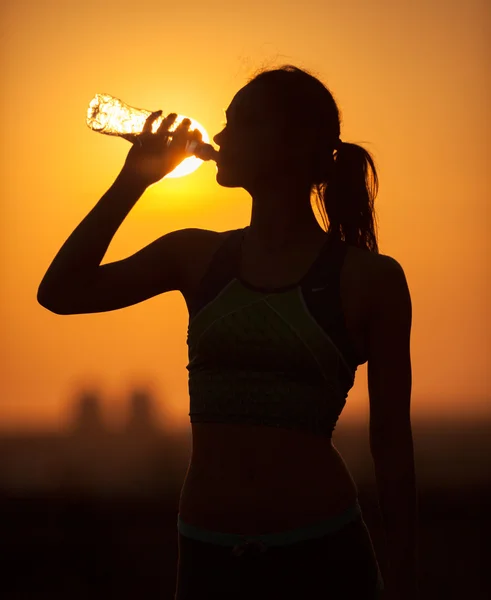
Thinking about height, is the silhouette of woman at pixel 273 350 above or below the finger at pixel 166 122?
below

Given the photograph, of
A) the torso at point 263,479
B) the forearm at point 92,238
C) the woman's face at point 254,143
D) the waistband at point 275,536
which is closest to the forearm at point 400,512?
the torso at point 263,479

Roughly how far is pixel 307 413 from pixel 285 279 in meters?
0.50

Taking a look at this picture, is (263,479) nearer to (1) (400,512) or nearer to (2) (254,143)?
(1) (400,512)

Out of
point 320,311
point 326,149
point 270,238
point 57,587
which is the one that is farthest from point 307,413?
point 57,587

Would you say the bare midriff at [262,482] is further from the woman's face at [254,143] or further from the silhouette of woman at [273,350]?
the woman's face at [254,143]

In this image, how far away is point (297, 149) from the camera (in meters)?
4.90

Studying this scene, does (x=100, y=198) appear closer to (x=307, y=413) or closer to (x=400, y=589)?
(x=307, y=413)

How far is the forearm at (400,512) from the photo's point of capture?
462 cm

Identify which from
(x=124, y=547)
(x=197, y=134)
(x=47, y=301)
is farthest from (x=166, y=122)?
(x=124, y=547)

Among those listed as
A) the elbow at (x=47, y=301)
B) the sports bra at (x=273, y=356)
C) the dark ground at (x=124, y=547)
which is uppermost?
the elbow at (x=47, y=301)

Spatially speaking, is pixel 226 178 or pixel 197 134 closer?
pixel 226 178

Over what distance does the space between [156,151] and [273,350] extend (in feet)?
3.19

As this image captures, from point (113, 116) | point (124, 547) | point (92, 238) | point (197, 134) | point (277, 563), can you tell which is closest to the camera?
point (277, 563)

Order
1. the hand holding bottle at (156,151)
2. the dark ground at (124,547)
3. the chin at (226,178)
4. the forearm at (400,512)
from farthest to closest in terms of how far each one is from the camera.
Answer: the dark ground at (124,547) < the hand holding bottle at (156,151) < the chin at (226,178) < the forearm at (400,512)
